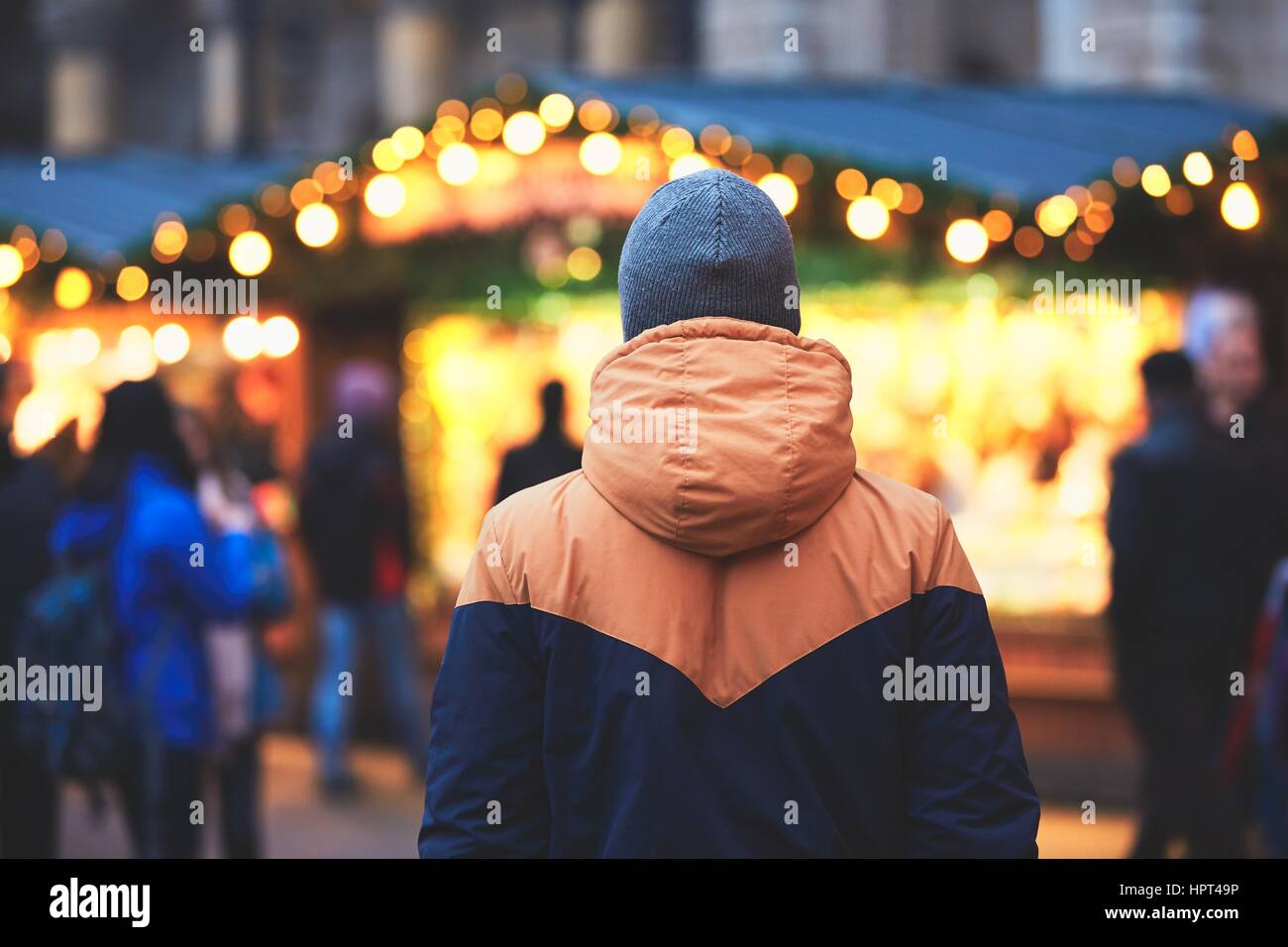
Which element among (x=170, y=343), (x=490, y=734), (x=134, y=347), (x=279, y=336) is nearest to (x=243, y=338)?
(x=279, y=336)

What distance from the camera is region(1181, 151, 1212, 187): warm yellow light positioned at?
780 cm

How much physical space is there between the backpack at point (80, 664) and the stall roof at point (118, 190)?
15.4 ft

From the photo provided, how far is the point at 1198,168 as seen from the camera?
781 cm

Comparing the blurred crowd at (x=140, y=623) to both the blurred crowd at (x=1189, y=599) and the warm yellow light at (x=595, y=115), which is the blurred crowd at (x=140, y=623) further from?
the blurred crowd at (x=1189, y=599)

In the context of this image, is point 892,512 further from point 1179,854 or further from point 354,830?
point 354,830

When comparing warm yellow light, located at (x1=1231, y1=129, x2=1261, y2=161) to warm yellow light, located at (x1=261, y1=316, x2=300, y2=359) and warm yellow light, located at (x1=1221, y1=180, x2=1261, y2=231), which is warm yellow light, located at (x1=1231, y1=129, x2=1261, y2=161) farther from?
warm yellow light, located at (x1=261, y1=316, x2=300, y2=359)

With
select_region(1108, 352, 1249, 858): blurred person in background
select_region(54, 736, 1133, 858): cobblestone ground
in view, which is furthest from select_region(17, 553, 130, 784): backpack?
select_region(1108, 352, 1249, 858): blurred person in background

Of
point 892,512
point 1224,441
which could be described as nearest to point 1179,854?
point 1224,441

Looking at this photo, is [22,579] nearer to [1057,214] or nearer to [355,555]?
[355,555]

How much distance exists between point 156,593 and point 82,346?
21.6ft

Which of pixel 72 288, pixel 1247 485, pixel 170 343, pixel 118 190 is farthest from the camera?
pixel 118 190

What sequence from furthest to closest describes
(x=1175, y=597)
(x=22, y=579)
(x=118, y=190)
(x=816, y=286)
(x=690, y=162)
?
(x=118, y=190) < (x=816, y=286) < (x=690, y=162) < (x=1175, y=597) < (x=22, y=579)

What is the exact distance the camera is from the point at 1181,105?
1070cm

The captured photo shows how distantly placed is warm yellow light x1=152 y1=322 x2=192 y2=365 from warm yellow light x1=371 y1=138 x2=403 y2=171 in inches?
92.5
